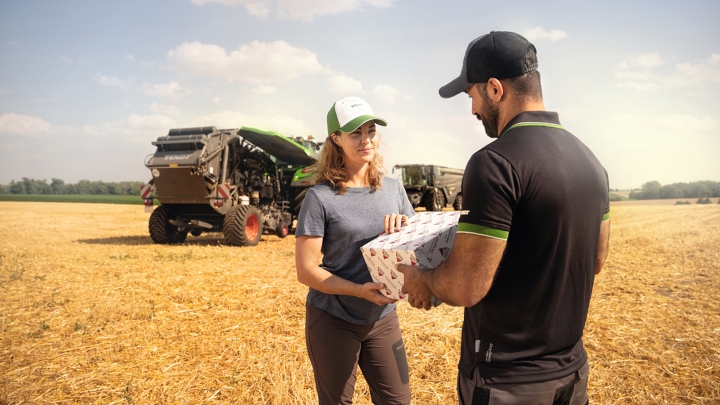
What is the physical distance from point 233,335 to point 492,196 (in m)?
4.41

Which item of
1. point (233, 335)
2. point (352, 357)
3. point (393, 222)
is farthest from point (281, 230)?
point (393, 222)

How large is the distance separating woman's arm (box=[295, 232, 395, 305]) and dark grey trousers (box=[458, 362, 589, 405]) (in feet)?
2.32

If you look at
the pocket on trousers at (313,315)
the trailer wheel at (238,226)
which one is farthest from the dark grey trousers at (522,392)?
the trailer wheel at (238,226)

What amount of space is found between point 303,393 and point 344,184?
2.15 m

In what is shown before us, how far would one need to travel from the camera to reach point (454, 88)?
1944 mm

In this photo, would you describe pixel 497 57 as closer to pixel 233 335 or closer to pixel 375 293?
pixel 375 293

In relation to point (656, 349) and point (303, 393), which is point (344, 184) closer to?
point (303, 393)

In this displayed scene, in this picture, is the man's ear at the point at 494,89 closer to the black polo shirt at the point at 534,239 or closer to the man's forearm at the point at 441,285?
the black polo shirt at the point at 534,239

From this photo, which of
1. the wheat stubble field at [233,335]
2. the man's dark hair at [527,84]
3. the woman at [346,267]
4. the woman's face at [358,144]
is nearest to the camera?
the man's dark hair at [527,84]

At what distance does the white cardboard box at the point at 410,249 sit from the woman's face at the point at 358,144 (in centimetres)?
49

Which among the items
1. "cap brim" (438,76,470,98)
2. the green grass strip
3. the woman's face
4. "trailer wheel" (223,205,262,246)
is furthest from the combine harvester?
the green grass strip

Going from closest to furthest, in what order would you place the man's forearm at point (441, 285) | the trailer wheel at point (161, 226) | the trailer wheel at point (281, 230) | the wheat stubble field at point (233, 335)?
the man's forearm at point (441, 285)
the wheat stubble field at point (233, 335)
the trailer wheel at point (161, 226)
the trailer wheel at point (281, 230)

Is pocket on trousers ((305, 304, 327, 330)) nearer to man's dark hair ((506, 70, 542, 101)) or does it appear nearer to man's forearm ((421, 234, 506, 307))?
man's forearm ((421, 234, 506, 307))

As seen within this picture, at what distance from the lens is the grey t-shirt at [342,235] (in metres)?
2.40
